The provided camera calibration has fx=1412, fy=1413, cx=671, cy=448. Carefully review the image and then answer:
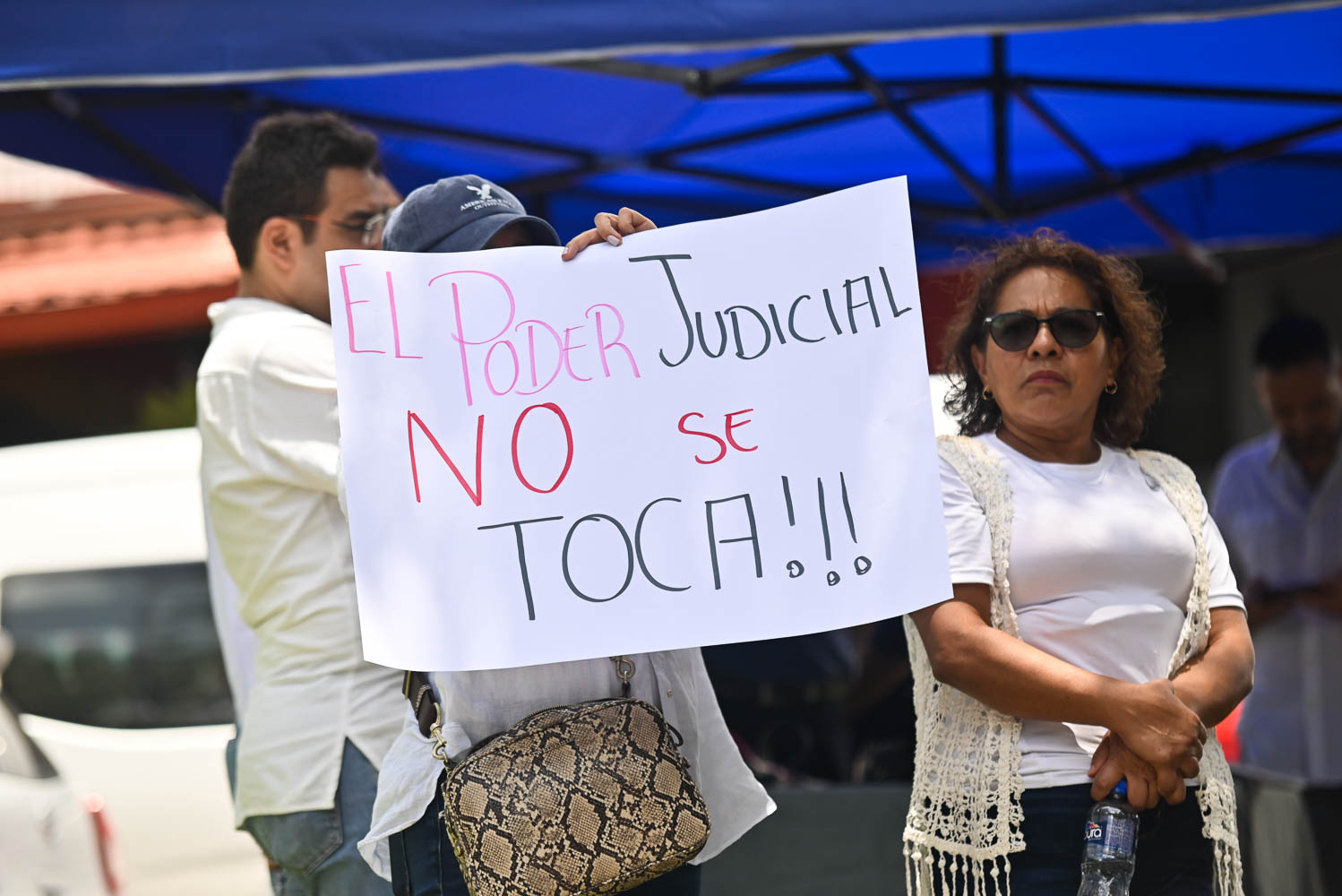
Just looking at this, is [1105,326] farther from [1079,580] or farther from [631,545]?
[631,545]

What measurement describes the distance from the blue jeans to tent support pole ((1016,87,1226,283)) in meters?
2.79

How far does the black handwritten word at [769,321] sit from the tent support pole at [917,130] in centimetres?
181

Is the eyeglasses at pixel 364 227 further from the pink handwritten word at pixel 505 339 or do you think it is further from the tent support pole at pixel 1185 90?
the tent support pole at pixel 1185 90

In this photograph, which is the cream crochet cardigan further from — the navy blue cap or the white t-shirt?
the navy blue cap

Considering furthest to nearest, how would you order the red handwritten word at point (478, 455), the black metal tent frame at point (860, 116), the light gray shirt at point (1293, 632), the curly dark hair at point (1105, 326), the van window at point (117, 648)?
the van window at point (117, 648) < the light gray shirt at point (1293, 632) < the black metal tent frame at point (860, 116) < the curly dark hair at point (1105, 326) < the red handwritten word at point (478, 455)

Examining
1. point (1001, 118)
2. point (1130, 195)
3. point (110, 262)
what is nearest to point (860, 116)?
point (1001, 118)

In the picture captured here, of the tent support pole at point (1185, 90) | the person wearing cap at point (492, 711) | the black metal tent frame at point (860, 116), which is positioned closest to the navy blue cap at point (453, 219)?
the person wearing cap at point (492, 711)

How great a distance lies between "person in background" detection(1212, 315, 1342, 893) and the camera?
13.1 ft

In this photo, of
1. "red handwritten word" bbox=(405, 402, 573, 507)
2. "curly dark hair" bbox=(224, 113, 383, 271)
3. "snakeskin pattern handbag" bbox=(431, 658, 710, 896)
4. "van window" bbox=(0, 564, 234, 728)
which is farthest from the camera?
"van window" bbox=(0, 564, 234, 728)

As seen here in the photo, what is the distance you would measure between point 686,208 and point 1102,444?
3.05m

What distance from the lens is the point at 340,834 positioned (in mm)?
2197

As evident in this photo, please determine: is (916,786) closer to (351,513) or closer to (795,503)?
(795,503)

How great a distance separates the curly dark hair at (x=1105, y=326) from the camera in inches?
92.6

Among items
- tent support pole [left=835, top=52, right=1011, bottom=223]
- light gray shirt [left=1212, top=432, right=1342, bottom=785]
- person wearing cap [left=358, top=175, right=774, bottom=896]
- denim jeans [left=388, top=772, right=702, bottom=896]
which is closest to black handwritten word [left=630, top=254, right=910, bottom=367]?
person wearing cap [left=358, top=175, right=774, bottom=896]
